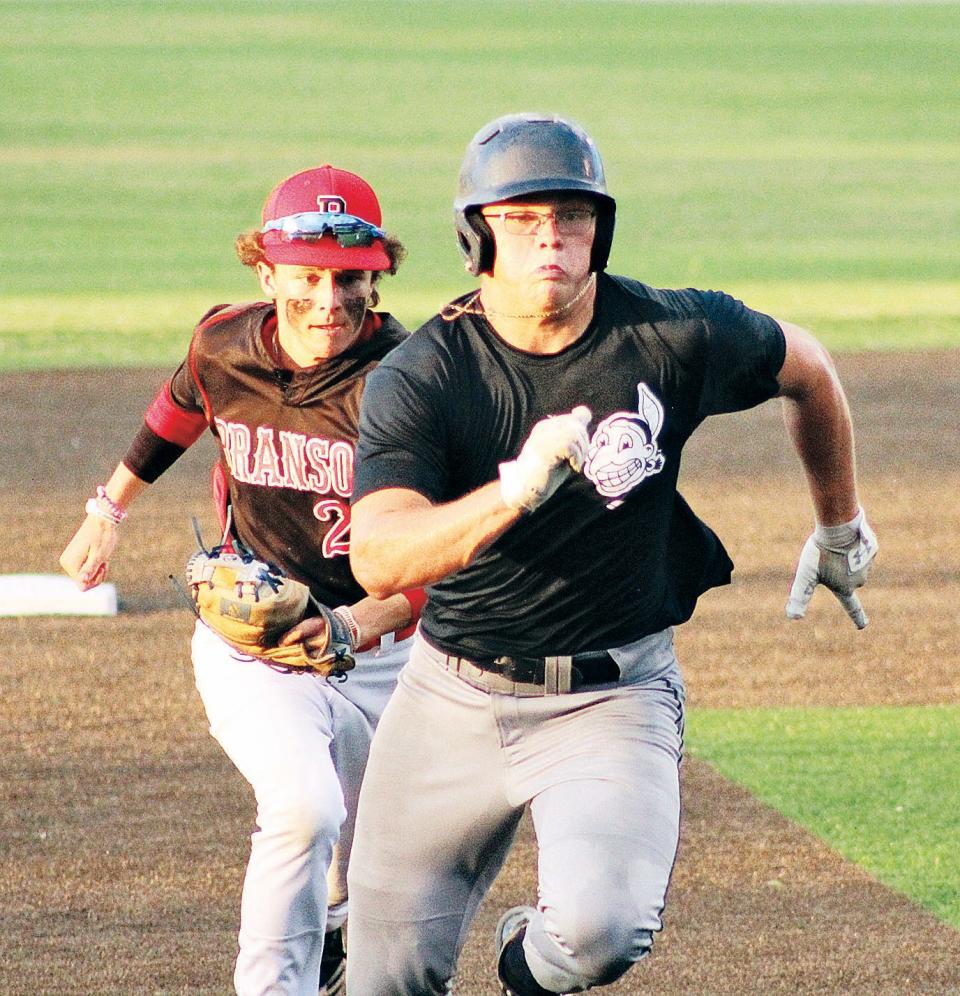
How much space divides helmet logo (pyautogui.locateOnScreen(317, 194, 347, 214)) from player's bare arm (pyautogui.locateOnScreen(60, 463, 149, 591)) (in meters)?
1.01

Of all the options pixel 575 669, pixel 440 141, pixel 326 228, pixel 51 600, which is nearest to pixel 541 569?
pixel 575 669

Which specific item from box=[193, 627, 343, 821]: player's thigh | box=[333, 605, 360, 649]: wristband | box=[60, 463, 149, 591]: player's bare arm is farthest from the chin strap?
box=[60, 463, 149, 591]: player's bare arm

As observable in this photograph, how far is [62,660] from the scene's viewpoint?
29.5 ft

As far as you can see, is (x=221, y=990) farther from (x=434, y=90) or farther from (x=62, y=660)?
(x=434, y=90)

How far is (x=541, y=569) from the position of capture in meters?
4.34

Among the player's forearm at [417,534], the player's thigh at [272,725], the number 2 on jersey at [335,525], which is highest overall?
the player's forearm at [417,534]

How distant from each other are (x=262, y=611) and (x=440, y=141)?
36.4m

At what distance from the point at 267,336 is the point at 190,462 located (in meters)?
8.65

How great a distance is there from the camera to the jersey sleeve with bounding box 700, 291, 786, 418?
4.44 m

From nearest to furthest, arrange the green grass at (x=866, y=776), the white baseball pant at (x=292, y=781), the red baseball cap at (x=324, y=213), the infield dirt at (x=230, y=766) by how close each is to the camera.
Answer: the white baseball pant at (x=292, y=781) < the red baseball cap at (x=324, y=213) < the infield dirt at (x=230, y=766) < the green grass at (x=866, y=776)

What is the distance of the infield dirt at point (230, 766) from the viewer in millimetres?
5555

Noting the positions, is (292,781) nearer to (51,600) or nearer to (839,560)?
(839,560)

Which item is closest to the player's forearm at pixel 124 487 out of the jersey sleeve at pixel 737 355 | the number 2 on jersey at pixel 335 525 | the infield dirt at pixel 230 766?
the number 2 on jersey at pixel 335 525

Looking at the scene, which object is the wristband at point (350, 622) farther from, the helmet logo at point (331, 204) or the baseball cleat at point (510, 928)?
the helmet logo at point (331, 204)
